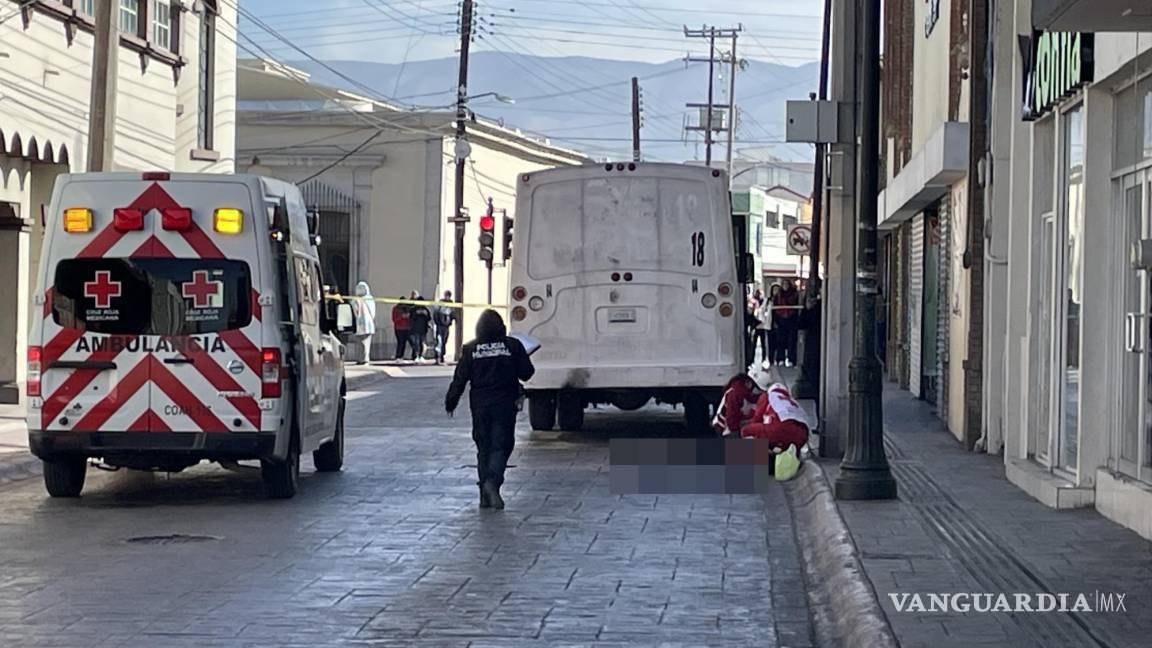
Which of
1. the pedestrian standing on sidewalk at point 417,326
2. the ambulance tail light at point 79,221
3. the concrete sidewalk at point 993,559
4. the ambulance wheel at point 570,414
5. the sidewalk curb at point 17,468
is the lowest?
the sidewalk curb at point 17,468

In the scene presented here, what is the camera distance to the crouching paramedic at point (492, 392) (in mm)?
13977

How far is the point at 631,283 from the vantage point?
19.6 m

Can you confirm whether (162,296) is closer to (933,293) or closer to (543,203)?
(543,203)

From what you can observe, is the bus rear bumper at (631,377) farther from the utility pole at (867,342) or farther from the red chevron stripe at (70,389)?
the red chevron stripe at (70,389)

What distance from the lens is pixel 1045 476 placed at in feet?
45.5

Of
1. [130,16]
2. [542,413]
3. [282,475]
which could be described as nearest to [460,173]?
[130,16]

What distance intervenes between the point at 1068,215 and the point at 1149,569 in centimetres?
477

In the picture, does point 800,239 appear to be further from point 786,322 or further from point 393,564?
point 393,564

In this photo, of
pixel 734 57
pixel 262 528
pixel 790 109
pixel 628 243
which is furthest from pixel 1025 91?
pixel 734 57

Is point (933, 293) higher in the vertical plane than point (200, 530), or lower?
higher

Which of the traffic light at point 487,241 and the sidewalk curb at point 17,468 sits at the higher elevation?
the traffic light at point 487,241

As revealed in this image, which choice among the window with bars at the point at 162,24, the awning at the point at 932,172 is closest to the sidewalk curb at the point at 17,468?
the awning at the point at 932,172

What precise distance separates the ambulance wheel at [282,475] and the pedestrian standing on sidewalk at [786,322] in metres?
22.1

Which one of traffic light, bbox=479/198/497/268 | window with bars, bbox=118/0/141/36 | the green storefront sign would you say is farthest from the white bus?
traffic light, bbox=479/198/497/268
